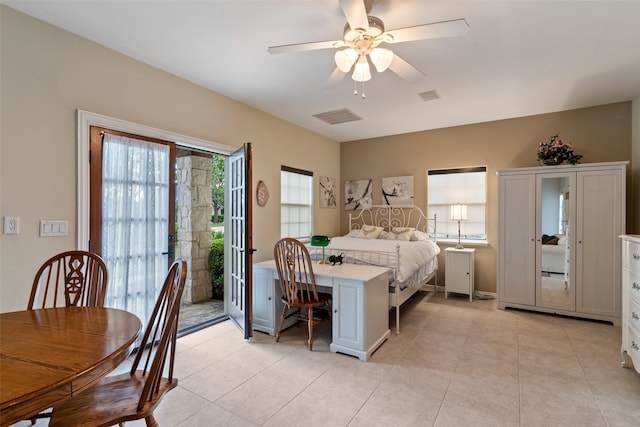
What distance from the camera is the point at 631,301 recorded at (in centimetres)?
250

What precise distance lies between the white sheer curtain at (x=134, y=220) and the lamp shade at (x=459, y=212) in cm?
412

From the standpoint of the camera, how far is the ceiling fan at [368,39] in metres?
1.83

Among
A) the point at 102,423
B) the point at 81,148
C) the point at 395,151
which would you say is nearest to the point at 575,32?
the point at 395,151

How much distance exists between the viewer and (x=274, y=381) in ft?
8.02

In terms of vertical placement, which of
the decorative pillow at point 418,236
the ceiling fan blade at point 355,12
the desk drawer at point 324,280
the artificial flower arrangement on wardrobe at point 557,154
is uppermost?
the ceiling fan blade at point 355,12

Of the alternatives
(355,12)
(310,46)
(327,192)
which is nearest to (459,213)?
(327,192)

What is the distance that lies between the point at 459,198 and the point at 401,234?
1189 mm

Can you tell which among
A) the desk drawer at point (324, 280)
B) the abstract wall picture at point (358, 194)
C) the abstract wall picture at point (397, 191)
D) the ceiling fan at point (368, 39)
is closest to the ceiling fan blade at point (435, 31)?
the ceiling fan at point (368, 39)

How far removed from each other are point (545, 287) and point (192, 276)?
492 centimetres

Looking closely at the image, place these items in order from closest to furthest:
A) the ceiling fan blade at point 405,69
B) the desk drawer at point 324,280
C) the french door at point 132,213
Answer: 1. the ceiling fan blade at point 405,69
2. the french door at point 132,213
3. the desk drawer at point 324,280

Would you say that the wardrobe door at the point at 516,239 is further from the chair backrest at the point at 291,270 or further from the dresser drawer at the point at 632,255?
the chair backrest at the point at 291,270

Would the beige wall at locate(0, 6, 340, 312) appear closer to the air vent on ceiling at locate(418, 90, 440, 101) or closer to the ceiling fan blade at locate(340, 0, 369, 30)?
the ceiling fan blade at locate(340, 0, 369, 30)

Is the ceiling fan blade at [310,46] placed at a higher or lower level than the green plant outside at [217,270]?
higher

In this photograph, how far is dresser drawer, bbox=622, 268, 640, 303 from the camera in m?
2.37
